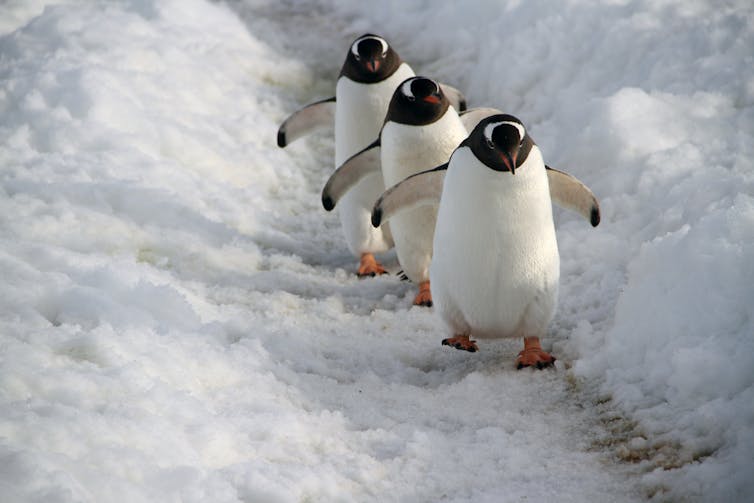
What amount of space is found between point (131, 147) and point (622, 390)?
9.09ft

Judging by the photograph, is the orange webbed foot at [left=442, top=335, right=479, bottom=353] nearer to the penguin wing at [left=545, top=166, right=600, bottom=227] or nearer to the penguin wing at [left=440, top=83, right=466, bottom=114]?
the penguin wing at [left=545, top=166, right=600, bottom=227]

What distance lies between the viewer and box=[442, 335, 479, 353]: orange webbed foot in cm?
328

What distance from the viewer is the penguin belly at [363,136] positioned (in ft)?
14.0

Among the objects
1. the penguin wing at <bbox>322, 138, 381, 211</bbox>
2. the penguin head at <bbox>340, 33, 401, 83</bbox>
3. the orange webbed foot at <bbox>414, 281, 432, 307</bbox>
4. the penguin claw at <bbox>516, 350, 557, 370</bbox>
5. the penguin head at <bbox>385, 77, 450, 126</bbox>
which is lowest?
the orange webbed foot at <bbox>414, 281, 432, 307</bbox>

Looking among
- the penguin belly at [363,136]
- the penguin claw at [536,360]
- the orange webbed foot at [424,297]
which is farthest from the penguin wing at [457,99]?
the penguin claw at [536,360]

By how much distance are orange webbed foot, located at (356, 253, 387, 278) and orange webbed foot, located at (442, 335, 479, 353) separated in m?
1.01

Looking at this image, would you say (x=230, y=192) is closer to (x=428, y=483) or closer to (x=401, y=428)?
(x=401, y=428)

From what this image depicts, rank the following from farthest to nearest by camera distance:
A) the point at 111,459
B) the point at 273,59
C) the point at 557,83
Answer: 1. the point at 273,59
2. the point at 557,83
3. the point at 111,459

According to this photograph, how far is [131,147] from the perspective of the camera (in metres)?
4.45

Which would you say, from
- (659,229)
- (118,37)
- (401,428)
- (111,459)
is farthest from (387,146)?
(118,37)

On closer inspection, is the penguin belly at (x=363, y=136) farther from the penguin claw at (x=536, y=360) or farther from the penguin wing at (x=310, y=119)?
the penguin claw at (x=536, y=360)

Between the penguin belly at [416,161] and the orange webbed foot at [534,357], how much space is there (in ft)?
2.71

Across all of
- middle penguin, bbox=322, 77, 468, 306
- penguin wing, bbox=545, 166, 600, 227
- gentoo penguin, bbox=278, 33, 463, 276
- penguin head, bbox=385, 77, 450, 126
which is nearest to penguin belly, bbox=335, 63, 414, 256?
gentoo penguin, bbox=278, 33, 463, 276

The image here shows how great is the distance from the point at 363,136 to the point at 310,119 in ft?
1.67
